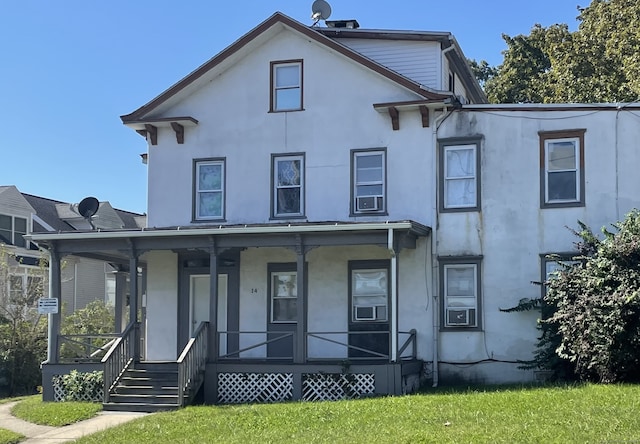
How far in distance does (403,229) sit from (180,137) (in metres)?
6.67

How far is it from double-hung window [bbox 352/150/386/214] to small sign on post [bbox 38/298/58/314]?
7.11 m

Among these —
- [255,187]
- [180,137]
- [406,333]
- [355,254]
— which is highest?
[180,137]

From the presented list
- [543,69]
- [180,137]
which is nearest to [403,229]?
[180,137]

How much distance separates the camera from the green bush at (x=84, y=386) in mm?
17531

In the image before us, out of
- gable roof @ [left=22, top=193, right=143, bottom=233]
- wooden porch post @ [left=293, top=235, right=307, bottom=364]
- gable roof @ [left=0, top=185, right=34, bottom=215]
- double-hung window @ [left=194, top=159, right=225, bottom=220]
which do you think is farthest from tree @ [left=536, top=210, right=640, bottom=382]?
gable roof @ [left=22, top=193, right=143, bottom=233]

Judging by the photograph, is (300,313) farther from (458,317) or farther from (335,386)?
(458,317)

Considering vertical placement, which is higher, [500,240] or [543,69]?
[543,69]

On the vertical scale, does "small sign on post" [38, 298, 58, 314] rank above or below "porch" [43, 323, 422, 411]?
above

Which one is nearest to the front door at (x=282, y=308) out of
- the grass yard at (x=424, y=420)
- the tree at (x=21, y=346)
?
the grass yard at (x=424, y=420)

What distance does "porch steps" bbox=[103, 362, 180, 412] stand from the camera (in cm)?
1645

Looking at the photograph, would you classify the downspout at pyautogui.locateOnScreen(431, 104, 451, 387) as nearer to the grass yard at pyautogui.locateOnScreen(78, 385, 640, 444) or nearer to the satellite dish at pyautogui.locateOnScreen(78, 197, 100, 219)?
the grass yard at pyautogui.locateOnScreen(78, 385, 640, 444)

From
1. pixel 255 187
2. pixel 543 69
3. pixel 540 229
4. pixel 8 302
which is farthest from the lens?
pixel 543 69

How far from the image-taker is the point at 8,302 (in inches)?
1022

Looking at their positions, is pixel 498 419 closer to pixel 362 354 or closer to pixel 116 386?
pixel 362 354
